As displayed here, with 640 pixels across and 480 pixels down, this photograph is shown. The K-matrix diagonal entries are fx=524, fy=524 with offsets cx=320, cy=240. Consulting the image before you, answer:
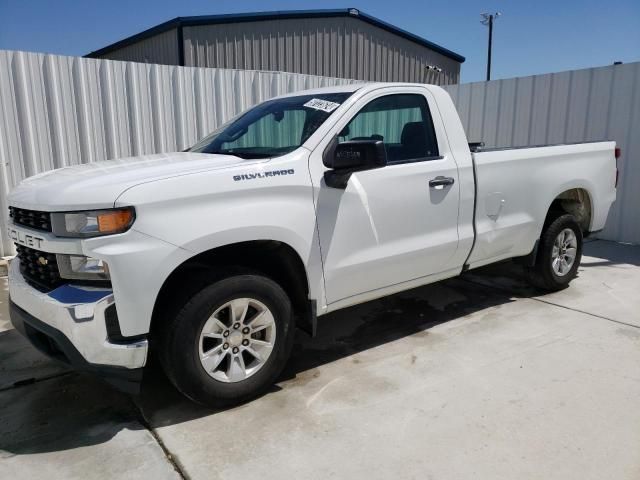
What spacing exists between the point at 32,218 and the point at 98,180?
1.64ft

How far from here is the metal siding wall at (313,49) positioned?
637 inches

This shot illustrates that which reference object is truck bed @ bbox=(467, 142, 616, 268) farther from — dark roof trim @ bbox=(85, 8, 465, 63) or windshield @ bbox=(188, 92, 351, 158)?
dark roof trim @ bbox=(85, 8, 465, 63)

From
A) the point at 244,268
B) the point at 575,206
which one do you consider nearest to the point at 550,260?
the point at 575,206

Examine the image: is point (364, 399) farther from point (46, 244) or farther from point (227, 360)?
point (46, 244)

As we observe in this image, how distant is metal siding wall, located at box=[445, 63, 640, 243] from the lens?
748 centimetres

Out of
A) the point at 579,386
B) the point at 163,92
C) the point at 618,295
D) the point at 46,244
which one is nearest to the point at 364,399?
the point at 579,386

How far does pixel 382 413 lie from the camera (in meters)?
3.11

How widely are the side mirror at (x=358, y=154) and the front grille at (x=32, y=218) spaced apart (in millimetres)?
1682

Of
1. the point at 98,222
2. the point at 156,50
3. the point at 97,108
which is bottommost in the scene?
the point at 98,222

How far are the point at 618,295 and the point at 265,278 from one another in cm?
397

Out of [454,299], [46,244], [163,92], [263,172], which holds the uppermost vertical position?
[163,92]

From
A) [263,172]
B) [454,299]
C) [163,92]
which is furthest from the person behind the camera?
[163,92]

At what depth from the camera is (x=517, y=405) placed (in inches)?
124

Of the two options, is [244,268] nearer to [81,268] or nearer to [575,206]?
[81,268]
